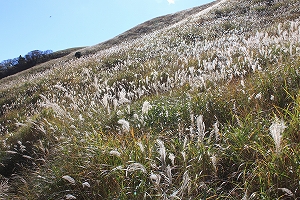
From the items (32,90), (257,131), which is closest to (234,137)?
(257,131)

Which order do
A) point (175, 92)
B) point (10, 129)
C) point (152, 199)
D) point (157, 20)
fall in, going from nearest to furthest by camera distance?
point (152, 199), point (175, 92), point (10, 129), point (157, 20)

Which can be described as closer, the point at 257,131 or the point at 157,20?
the point at 257,131

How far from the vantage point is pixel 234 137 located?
2799 mm

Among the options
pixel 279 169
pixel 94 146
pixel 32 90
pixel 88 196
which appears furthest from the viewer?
pixel 32 90

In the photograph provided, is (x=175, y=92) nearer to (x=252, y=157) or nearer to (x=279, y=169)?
(x=252, y=157)

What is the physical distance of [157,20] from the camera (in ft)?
158

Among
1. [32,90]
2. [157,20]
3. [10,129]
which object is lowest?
[10,129]

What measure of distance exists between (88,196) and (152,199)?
2.93 ft

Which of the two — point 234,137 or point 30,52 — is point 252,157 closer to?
point 234,137

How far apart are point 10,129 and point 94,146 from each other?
303 inches

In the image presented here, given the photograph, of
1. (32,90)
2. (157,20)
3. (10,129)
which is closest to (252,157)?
(10,129)

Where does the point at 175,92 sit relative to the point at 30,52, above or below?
below

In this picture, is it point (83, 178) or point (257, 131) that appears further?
point (83, 178)

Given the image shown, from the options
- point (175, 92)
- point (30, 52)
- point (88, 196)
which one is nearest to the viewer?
Result: point (88, 196)
